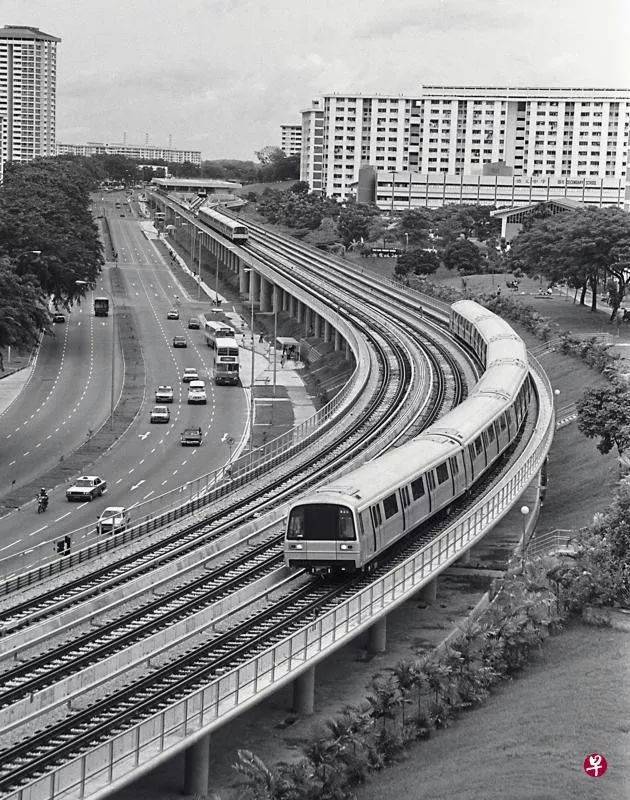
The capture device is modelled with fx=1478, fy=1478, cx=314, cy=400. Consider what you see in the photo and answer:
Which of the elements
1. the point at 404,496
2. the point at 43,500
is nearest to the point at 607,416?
the point at 404,496

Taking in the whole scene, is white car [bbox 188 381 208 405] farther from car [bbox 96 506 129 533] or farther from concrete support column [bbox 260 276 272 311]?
concrete support column [bbox 260 276 272 311]

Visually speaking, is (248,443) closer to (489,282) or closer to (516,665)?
(516,665)

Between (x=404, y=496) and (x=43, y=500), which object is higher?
(x=404, y=496)

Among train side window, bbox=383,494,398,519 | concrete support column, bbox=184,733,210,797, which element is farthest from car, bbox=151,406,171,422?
concrete support column, bbox=184,733,210,797

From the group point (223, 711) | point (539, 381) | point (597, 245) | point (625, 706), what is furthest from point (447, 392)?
point (223, 711)

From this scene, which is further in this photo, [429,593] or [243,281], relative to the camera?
[243,281]

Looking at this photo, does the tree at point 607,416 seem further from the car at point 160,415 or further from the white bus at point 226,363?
the white bus at point 226,363

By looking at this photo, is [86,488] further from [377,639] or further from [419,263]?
[419,263]
